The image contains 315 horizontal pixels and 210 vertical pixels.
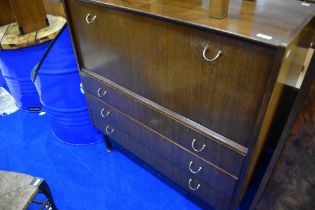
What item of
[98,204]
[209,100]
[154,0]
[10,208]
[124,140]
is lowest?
[98,204]

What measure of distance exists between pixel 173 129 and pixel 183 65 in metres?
0.33

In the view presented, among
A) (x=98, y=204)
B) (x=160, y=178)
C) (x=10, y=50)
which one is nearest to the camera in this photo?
(x=98, y=204)

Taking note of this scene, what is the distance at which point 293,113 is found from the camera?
0.81m

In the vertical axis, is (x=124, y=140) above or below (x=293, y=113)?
below

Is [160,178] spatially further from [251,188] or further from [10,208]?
[10,208]

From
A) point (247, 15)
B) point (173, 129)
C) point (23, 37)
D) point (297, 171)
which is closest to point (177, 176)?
point (173, 129)

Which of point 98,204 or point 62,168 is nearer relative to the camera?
point 98,204

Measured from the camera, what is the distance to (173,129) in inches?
44.1

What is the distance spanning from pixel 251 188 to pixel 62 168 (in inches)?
48.7

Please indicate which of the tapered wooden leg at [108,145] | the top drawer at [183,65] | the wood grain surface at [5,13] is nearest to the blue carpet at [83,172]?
the tapered wooden leg at [108,145]

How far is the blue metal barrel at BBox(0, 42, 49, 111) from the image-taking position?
1799mm

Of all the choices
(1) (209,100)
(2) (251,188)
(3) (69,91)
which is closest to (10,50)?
(3) (69,91)

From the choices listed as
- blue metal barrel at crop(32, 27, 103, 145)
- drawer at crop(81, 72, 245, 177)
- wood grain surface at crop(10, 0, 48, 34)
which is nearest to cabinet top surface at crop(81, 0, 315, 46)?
drawer at crop(81, 72, 245, 177)

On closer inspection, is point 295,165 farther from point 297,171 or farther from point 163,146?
point 163,146
